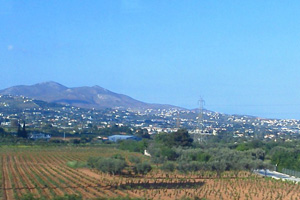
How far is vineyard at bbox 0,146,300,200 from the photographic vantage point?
29.3 m

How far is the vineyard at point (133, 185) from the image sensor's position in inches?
1154

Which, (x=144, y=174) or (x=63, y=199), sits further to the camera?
(x=144, y=174)

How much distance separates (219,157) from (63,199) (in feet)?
95.6

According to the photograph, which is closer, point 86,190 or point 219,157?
point 86,190

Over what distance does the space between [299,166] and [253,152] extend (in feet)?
33.3

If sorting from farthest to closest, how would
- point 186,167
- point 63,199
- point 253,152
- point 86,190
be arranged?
1. point 253,152
2. point 186,167
3. point 86,190
4. point 63,199

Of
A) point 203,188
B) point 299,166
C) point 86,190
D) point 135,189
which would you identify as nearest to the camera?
point 86,190

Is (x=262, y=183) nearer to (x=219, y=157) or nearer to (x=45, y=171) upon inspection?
(x=219, y=157)

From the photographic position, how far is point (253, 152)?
58.6m

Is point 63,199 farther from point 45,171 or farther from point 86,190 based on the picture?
point 45,171

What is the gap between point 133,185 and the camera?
112ft

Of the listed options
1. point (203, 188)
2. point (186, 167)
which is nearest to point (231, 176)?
point (186, 167)

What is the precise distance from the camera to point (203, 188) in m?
34.5

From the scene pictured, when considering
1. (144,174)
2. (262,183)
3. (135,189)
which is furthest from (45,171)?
(262,183)
